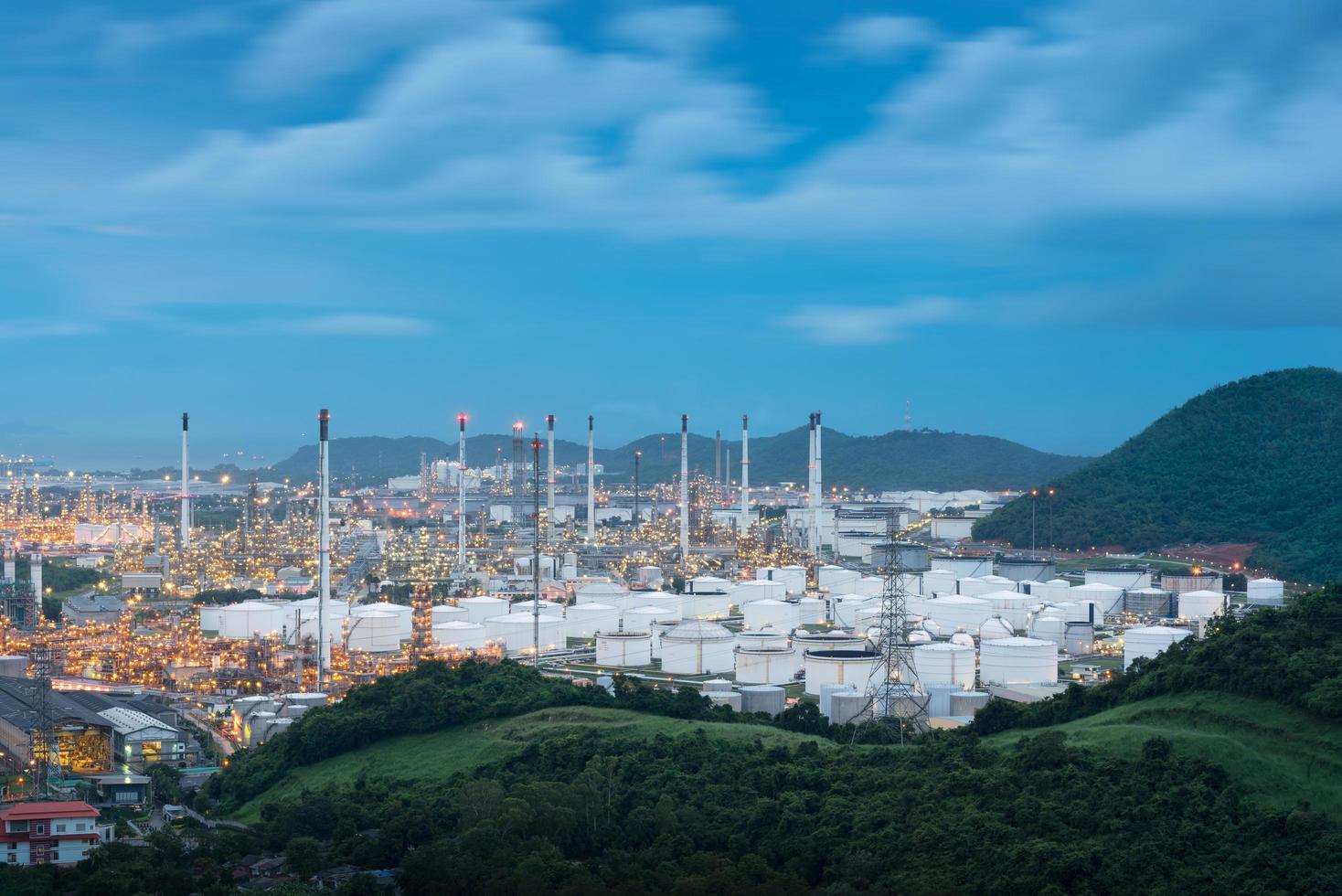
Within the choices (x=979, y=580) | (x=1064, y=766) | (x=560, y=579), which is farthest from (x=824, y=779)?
(x=560, y=579)

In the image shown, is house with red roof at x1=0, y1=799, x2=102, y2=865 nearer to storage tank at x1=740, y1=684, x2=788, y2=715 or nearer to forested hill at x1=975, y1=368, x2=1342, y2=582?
storage tank at x1=740, y1=684, x2=788, y2=715

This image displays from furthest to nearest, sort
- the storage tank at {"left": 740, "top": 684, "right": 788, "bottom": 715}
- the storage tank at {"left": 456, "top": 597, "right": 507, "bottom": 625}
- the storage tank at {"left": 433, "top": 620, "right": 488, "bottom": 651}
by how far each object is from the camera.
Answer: the storage tank at {"left": 456, "top": 597, "right": 507, "bottom": 625}, the storage tank at {"left": 433, "top": 620, "right": 488, "bottom": 651}, the storage tank at {"left": 740, "top": 684, "right": 788, "bottom": 715}

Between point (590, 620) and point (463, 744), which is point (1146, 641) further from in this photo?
point (463, 744)

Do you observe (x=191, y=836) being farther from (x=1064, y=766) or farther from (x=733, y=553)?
(x=733, y=553)

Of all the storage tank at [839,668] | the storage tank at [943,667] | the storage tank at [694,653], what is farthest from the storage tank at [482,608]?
the storage tank at [943,667]

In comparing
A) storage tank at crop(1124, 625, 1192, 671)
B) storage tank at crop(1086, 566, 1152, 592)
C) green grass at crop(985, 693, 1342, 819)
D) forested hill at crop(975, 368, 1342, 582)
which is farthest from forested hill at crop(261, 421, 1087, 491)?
green grass at crop(985, 693, 1342, 819)

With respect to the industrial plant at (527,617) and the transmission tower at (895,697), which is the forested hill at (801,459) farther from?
the transmission tower at (895,697)
